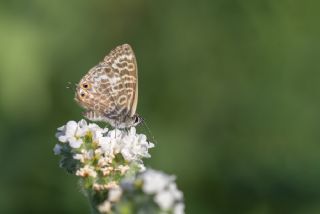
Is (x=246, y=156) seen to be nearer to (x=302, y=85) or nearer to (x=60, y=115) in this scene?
(x=302, y=85)

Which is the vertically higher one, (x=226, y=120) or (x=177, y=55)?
(x=177, y=55)

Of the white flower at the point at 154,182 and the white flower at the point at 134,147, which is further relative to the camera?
the white flower at the point at 134,147

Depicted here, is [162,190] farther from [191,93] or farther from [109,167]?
[191,93]

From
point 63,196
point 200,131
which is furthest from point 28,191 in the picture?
point 200,131

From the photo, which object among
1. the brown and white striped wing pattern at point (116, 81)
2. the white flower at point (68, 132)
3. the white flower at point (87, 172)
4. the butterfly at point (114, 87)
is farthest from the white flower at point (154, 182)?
the brown and white striped wing pattern at point (116, 81)

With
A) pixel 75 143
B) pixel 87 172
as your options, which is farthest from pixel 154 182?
pixel 75 143

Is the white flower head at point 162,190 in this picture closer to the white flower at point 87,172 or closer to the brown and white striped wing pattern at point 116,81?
the white flower at point 87,172
